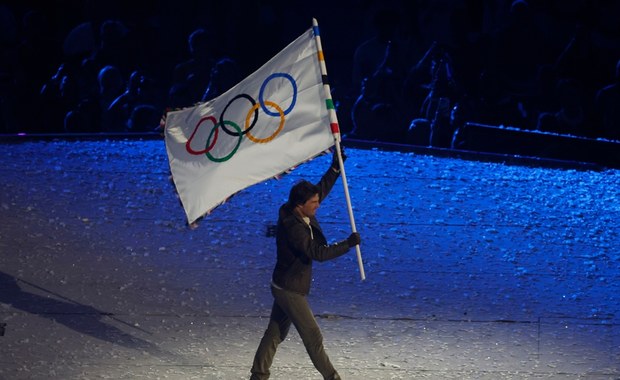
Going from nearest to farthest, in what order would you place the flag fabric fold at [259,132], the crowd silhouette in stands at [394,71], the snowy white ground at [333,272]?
the flag fabric fold at [259,132] → the snowy white ground at [333,272] → the crowd silhouette in stands at [394,71]

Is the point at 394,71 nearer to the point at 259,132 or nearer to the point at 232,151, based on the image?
the point at 259,132

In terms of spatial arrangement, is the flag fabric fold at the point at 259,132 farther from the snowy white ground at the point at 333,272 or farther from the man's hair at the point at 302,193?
the snowy white ground at the point at 333,272

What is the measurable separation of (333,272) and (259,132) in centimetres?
295

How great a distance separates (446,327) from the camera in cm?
883

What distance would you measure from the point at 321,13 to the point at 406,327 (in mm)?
6539

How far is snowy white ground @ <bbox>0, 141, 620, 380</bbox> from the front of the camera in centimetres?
810

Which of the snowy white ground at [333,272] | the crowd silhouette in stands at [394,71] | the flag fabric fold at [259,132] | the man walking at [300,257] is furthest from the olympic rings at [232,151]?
the crowd silhouette in stands at [394,71]

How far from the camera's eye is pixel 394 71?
14.1 m

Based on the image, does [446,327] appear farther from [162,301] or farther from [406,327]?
[162,301]

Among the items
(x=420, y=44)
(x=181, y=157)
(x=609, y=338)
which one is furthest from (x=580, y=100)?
(x=181, y=157)

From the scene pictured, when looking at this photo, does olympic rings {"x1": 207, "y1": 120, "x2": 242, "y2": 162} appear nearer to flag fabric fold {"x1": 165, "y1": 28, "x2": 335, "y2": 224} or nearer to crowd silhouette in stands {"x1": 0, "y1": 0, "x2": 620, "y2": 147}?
flag fabric fold {"x1": 165, "y1": 28, "x2": 335, "y2": 224}

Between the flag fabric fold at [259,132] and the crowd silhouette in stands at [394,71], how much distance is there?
6429mm

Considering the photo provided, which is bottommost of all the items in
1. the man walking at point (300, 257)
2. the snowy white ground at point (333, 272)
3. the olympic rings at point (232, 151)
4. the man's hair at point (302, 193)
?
the snowy white ground at point (333, 272)

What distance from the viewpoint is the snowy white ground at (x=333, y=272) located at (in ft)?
26.6
